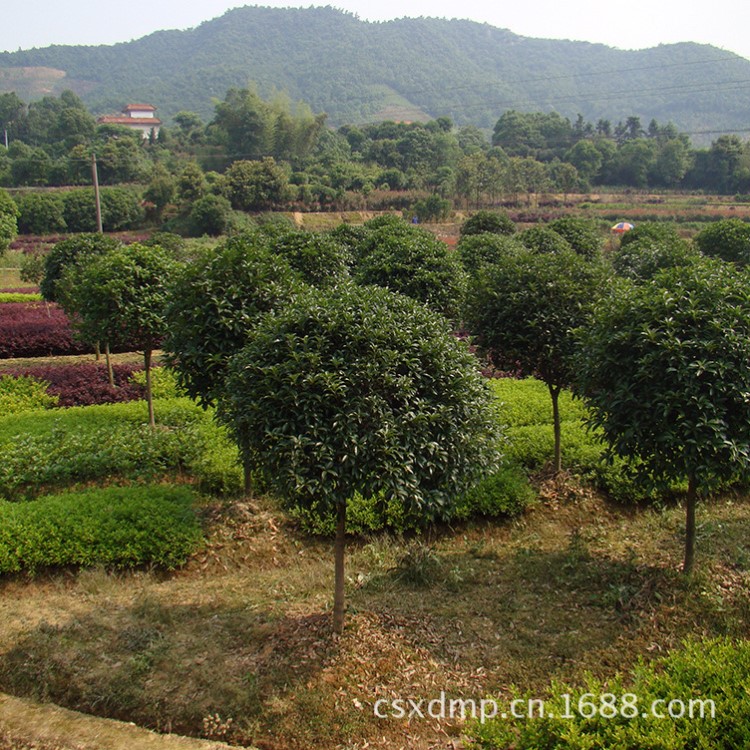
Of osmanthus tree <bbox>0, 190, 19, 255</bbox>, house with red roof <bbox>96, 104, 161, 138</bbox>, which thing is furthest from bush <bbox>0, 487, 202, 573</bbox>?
house with red roof <bbox>96, 104, 161, 138</bbox>

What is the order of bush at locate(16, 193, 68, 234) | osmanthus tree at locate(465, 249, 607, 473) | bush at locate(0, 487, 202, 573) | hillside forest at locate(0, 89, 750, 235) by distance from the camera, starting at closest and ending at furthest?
bush at locate(0, 487, 202, 573) → osmanthus tree at locate(465, 249, 607, 473) → bush at locate(16, 193, 68, 234) → hillside forest at locate(0, 89, 750, 235)

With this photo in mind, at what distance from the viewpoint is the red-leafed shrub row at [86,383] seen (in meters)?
12.3

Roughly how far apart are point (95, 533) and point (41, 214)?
4032cm

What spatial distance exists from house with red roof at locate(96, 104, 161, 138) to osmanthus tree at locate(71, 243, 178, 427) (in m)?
79.7

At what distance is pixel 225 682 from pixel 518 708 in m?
2.17

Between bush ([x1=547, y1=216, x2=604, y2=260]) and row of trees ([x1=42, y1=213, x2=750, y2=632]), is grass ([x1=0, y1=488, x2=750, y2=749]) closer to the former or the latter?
row of trees ([x1=42, y1=213, x2=750, y2=632])

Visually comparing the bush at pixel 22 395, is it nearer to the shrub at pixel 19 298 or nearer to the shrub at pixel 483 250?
the shrub at pixel 483 250

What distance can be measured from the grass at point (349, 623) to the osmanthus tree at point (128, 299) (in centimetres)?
358

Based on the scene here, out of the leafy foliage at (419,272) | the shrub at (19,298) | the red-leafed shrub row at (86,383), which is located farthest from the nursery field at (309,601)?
the shrub at (19,298)

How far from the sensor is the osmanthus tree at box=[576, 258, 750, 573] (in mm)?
5656

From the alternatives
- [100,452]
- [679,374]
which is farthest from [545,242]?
[100,452]

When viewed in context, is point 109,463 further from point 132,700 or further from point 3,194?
point 3,194

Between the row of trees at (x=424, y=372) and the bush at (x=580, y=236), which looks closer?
the row of trees at (x=424, y=372)

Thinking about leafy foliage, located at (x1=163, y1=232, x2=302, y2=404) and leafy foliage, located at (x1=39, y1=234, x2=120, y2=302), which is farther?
leafy foliage, located at (x1=39, y1=234, x2=120, y2=302)
